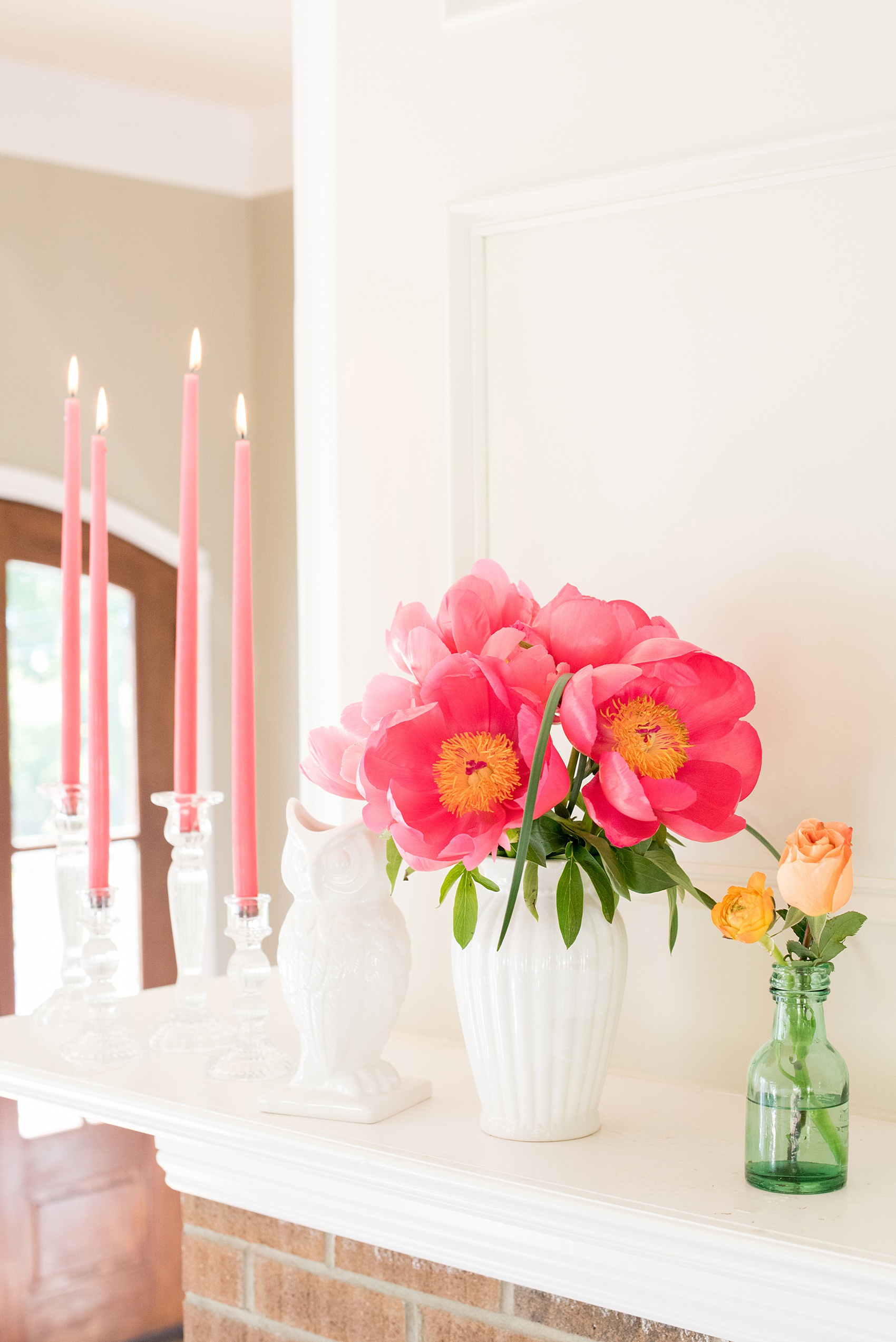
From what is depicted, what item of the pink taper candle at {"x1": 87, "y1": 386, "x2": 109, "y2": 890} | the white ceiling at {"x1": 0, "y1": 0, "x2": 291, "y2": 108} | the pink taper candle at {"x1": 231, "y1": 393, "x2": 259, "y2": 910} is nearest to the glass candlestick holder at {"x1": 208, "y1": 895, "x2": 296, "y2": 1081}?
the pink taper candle at {"x1": 231, "y1": 393, "x2": 259, "y2": 910}

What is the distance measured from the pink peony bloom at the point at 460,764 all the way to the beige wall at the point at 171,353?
2142 millimetres

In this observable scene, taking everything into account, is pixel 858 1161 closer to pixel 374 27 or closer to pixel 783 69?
pixel 783 69

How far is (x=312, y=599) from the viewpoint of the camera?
1.12m

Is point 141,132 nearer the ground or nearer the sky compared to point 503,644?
nearer the sky

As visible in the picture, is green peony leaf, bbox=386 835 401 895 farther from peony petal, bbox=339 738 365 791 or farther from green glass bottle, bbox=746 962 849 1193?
green glass bottle, bbox=746 962 849 1193

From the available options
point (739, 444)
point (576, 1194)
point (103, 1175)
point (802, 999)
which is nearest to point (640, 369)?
point (739, 444)

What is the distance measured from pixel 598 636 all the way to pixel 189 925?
442 millimetres

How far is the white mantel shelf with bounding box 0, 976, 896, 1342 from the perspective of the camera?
66 centimetres

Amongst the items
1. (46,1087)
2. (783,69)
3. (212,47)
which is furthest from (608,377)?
Answer: (212,47)

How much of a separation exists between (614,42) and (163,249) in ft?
7.28

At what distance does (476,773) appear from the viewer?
0.75 m

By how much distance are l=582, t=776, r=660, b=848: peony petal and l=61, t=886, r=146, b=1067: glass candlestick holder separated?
1.43 ft

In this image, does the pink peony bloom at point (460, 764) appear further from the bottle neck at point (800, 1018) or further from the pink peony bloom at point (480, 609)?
the bottle neck at point (800, 1018)

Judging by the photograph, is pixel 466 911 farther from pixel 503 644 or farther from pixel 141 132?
pixel 141 132
